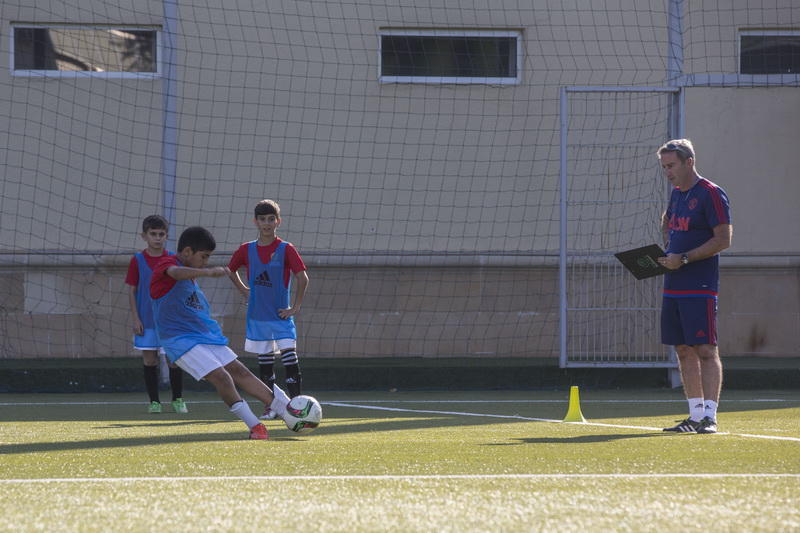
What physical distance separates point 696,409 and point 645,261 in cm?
87

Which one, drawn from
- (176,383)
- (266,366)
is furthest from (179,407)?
(266,366)

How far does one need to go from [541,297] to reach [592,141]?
179 cm

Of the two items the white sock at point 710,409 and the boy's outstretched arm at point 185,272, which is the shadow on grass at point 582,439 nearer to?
the white sock at point 710,409

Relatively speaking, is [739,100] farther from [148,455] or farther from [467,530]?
[467,530]

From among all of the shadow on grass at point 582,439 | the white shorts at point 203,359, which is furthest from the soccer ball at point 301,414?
the shadow on grass at point 582,439

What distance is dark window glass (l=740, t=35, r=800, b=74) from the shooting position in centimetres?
1292

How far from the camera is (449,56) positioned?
12.9 meters

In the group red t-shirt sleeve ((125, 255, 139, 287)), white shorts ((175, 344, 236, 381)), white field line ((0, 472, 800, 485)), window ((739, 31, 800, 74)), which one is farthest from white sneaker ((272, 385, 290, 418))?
window ((739, 31, 800, 74))

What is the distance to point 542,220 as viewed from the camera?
1289 centimetres

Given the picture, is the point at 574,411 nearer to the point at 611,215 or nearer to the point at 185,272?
the point at 185,272

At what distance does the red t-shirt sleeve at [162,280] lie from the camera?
6371 mm

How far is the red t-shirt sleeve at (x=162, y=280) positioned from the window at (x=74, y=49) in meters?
6.68

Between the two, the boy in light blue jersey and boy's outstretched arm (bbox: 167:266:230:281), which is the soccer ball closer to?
the boy in light blue jersey

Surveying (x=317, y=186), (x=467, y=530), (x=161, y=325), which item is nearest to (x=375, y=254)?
(x=317, y=186)
